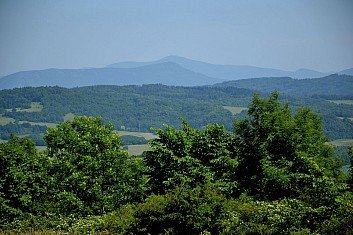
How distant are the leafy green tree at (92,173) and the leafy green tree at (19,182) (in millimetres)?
1183

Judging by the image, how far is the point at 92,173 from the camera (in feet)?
100

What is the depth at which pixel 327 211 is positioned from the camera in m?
15.7

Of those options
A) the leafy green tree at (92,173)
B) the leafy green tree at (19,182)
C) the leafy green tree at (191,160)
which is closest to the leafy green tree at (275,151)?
the leafy green tree at (191,160)

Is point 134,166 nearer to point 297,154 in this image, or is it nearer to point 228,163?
point 228,163

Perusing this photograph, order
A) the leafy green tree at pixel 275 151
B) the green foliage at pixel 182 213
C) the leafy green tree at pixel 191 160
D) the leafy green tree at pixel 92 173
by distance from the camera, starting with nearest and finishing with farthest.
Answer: the green foliage at pixel 182 213 → the leafy green tree at pixel 191 160 → the leafy green tree at pixel 275 151 → the leafy green tree at pixel 92 173

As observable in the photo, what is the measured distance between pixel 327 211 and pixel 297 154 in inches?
569

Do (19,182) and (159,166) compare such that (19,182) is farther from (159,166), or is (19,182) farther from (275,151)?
(275,151)

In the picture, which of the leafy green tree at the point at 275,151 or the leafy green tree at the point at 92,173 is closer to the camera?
the leafy green tree at the point at 275,151

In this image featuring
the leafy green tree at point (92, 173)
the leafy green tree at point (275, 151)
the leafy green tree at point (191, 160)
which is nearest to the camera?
the leafy green tree at point (191, 160)

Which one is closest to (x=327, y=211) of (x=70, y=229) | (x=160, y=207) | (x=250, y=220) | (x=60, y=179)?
(x=250, y=220)

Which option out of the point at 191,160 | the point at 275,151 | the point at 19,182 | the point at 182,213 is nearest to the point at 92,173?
the point at 19,182

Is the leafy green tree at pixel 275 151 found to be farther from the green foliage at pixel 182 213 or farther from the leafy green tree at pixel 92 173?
the green foliage at pixel 182 213

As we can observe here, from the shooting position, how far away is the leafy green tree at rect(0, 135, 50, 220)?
2866 centimetres

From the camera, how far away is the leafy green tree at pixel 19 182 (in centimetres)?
2866
